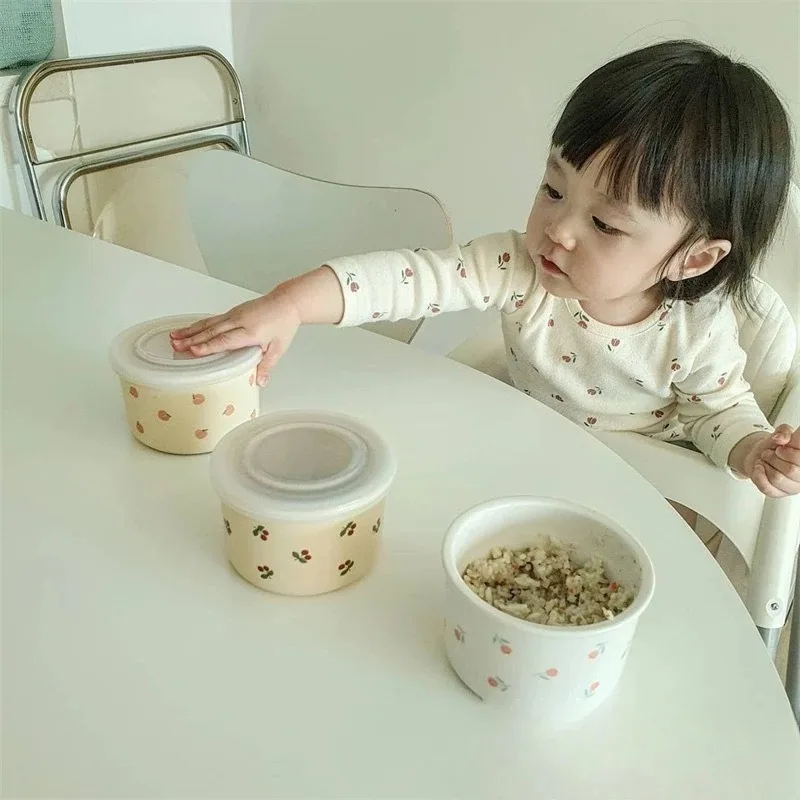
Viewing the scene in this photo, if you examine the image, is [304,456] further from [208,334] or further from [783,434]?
[783,434]

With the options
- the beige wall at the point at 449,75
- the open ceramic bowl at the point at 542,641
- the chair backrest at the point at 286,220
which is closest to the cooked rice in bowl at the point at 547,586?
the open ceramic bowl at the point at 542,641

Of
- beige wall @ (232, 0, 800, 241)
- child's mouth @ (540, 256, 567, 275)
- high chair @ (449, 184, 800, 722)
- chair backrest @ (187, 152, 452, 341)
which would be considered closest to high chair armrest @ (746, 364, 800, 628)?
high chair @ (449, 184, 800, 722)

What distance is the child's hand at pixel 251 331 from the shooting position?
0.65 meters

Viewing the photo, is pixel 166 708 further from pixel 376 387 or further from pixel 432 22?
pixel 432 22

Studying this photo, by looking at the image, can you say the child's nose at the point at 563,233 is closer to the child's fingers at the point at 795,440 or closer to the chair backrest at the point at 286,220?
the child's fingers at the point at 795,440

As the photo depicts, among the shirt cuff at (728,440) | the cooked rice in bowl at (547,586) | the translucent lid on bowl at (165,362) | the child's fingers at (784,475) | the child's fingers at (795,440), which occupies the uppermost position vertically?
Answer: the translucent lid on bowl at (165,362)

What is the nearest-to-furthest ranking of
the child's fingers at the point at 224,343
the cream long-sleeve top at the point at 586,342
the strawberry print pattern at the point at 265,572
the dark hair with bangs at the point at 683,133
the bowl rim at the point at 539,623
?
the bowl rim at the point at 539,623 → the strawberry print pattern at the point at 265,572 → the child's fingers at the point at 224,343 → the dark hair with bangs at the point at 683,133 → the cream long-sleeve top at the point at 586,342

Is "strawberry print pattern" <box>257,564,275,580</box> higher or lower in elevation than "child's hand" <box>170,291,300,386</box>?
lower

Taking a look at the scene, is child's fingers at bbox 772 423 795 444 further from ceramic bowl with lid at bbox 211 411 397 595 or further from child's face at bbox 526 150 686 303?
ceramic bowl with lid at bbox 211 411 397 595

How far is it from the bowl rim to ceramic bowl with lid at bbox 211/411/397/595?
60mm

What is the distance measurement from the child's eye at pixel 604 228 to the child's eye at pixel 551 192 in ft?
0.16

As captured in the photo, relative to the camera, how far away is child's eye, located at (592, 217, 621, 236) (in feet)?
2.56

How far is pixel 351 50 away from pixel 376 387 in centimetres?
127

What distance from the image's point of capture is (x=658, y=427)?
1014 mm
